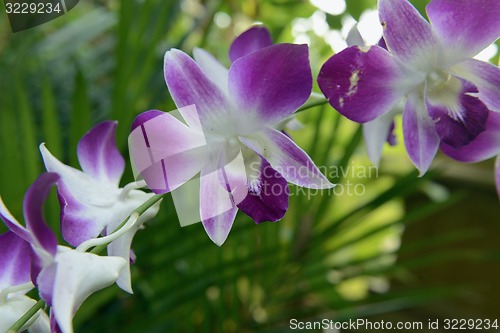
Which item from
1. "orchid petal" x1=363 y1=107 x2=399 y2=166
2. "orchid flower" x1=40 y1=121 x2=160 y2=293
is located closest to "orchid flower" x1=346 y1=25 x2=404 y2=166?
"orchid petal" x1=363 y1=107 x2=399 y2=166

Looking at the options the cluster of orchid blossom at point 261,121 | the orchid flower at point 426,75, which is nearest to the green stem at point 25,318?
the cluster of orchid blossom at point 261,121

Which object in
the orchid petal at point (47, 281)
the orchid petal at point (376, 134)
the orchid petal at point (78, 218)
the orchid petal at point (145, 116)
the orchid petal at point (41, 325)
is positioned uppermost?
the orchid petal at point (145, 116)

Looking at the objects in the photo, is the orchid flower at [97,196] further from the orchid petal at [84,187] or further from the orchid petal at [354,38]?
the orchid petal at [354,38]

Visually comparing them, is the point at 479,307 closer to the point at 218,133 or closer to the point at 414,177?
the point at 414,177

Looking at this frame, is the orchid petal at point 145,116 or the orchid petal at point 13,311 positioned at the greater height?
the orchid petal at point 145,116

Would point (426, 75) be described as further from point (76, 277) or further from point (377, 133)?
point (76, 277)

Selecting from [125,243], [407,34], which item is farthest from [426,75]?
[125,243]

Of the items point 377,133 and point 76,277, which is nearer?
point 76,277
